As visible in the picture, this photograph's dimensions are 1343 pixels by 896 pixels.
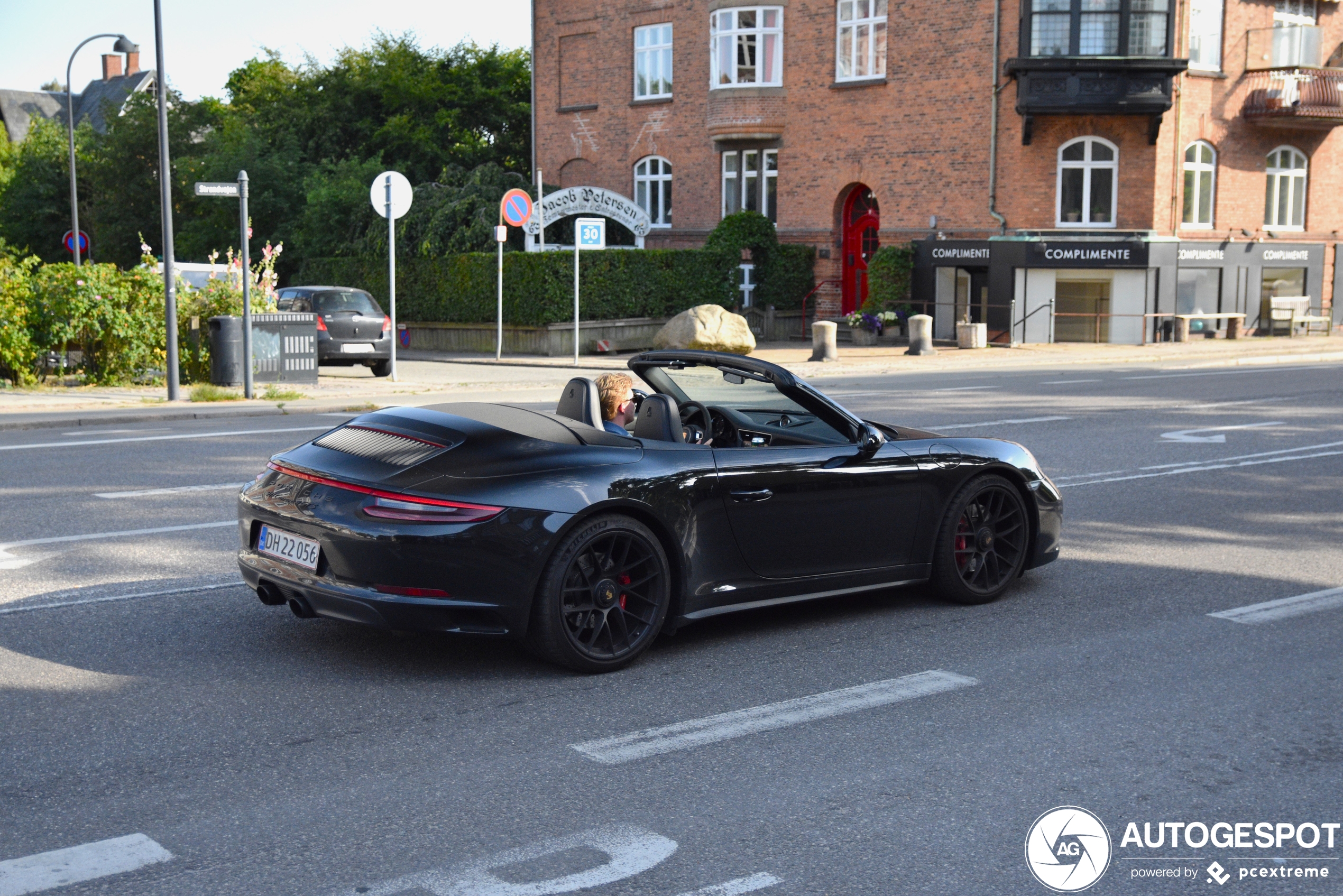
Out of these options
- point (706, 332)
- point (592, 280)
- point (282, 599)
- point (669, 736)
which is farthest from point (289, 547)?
point (592, 280)

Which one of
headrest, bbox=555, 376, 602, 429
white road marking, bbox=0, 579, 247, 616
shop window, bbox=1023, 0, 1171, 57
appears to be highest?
shop window, bbox=1023, 0, 1171, 57

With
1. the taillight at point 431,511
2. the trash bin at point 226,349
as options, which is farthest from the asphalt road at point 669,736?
the trash bin at point 226,349

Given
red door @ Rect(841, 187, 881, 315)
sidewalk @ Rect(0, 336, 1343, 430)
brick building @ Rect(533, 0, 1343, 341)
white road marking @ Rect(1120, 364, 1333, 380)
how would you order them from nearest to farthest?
1. sidewalk @ Rect(0, 336, 1343, 430)
2. white road marking @ Rect(1120, 364, 1333, 380)
3. brick building @ Rect(533, 0, 1343, 341)
4. red door @ Rect(841, 187, 881, 315)

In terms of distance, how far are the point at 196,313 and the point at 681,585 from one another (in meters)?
15.5

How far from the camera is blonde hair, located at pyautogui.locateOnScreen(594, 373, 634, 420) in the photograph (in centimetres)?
671

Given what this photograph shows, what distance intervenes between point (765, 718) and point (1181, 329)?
96.8 feet

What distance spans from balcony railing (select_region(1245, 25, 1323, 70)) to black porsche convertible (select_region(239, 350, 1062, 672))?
30.6 metres

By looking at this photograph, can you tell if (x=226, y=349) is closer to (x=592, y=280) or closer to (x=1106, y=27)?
(x=592, y=280)

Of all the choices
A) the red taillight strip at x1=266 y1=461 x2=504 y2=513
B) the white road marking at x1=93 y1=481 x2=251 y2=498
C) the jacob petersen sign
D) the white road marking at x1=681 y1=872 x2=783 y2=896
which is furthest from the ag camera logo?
the jacob petersen sign

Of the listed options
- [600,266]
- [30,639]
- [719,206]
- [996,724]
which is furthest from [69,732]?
[719,206]

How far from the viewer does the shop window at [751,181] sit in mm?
37531

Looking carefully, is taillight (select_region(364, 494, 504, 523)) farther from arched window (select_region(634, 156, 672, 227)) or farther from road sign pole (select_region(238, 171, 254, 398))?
arched window (select_region(634, 156, 672, 227))

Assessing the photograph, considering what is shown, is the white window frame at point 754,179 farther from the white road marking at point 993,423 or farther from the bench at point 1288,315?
the white road marking at point 993,423

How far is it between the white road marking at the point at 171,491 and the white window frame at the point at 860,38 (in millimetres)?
27274
